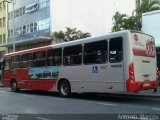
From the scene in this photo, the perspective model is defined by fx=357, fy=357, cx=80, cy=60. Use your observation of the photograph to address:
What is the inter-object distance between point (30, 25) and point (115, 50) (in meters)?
41.5

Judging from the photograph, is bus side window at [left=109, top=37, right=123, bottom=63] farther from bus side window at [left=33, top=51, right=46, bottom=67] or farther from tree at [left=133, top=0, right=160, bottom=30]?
tree at [left=133, top=0, right=160, bottom=30]

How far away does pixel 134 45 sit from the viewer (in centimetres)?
1548

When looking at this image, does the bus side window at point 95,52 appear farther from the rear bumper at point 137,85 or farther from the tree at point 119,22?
the tree at point 119,22

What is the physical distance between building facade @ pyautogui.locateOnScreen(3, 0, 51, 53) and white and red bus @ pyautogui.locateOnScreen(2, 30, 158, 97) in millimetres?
29301

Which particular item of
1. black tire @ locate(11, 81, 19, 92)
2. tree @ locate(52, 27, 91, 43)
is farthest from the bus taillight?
tree @ locate(52, 27, 91, 43)

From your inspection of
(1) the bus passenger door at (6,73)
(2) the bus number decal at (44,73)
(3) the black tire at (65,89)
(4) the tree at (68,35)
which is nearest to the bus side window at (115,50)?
(3) the black tire at (65,89)

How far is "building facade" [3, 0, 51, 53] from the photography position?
52.3 metres

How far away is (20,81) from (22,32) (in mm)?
34776

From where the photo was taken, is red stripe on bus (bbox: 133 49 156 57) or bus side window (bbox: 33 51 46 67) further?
bus side window (bbox: 33 51 46 67)

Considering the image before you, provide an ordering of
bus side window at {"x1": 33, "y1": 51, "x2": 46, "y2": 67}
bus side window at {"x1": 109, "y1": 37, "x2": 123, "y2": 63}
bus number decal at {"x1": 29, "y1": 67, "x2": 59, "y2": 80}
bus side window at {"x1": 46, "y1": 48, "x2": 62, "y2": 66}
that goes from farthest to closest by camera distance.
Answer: bus side window at {"x1": 33, "y1": 51, "x2": 46, "y2": 67}
bus number decal at {"x1": 29, "y1": 67, "x2": 59, "y2": 80}
bus side window at {"x1": 46, "y1": 48, "x2": 62, "y2": 66}
bus side window at {"x1": 109, "y1": 37, "x2": 123, "y2": 63}

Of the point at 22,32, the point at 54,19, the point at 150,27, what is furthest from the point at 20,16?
the point at 150,27

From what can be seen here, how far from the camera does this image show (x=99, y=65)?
53.9 feet

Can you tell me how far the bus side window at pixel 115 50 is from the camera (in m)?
15.4

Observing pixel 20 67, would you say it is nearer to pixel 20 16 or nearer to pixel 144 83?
pixel 144 83
